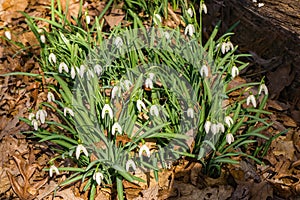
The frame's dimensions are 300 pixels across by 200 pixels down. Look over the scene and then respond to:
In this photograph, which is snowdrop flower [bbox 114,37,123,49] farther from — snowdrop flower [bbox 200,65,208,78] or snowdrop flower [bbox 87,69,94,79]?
snowdrop flower [bbox 200,65,208,78]

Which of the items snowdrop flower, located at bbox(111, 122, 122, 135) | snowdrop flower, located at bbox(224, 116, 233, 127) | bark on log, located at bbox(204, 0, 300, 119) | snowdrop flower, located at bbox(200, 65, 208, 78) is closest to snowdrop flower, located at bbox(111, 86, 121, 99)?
snowdrop flower, located at bbox(111, 122, 122, 135)

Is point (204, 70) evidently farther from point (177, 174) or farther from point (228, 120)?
point (177, 174)

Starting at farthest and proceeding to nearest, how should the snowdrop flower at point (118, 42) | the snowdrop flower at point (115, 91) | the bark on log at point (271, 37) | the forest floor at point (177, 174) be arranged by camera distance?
the bark on log at point (271, 37)
the snowdrop flower at point (118, 42)
the forest floor at point (177, 174)
the snowdrop flower at point (115, 91)

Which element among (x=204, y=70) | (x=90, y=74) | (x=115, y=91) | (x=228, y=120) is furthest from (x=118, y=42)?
(x=228, y=120)

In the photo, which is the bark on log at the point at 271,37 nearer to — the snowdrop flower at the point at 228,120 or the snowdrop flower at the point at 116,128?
the snowdrop flower at the point at 228,120

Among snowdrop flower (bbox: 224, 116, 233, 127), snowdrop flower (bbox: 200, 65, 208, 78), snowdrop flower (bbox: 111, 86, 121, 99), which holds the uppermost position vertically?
snowdrop flower (bbox: 200, 65, 208, 78)

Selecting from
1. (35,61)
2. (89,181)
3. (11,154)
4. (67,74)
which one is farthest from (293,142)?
(35,61)

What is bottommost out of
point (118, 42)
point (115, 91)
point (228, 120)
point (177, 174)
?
point (177, 174)

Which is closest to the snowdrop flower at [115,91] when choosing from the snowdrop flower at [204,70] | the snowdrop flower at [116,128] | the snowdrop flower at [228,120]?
the snowdrop flower at [116,128]
